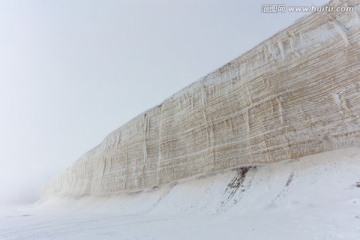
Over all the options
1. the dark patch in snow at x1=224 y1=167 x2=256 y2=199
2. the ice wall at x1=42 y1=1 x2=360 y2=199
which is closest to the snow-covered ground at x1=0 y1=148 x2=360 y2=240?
the dark patch in snow at x1=224 y1=167 x2=256 y2=199

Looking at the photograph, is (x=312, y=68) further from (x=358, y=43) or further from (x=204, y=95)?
(x=204, y=95)

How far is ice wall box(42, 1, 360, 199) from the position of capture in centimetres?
1096

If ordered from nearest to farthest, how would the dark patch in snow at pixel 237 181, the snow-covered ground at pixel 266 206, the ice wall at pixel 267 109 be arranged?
the snow-covered ground at pixel 266 206 → the ice wall at pixel 267 109 → the dark patch in snow at pixel 237 181

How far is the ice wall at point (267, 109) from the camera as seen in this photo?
36.0 ft

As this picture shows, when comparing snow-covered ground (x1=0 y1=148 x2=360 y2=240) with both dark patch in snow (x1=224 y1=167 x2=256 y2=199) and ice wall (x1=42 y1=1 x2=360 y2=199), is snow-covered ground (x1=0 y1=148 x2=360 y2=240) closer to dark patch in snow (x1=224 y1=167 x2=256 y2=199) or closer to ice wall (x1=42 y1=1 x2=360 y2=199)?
dark patch in snow (x1=224 y1=167 x2=256 y2=199)

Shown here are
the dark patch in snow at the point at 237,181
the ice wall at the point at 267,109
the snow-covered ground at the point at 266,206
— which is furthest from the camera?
the dark patch in snow at the point at 237,181

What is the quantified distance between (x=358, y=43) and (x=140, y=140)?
605 inches

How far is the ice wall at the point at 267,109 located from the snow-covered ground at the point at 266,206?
0.78m

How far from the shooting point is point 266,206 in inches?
396

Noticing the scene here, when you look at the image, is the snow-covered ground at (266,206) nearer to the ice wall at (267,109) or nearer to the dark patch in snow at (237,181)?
the dark patch in snow at (237,181)

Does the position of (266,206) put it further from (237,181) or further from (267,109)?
(267,109)

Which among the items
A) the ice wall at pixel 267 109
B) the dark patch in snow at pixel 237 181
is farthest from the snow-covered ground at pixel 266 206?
the ice wall at pixel 267 109

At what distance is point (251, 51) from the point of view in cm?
1503

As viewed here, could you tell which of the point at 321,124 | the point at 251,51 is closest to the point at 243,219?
the point at 321,124
